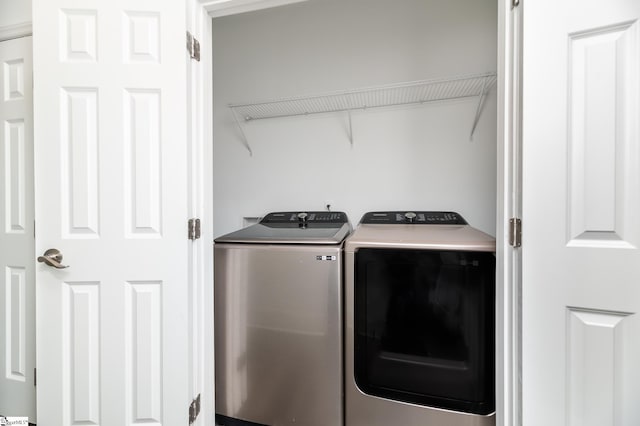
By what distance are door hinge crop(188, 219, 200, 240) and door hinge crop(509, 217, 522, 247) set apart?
1269mm

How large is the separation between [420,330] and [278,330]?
0.66 meters

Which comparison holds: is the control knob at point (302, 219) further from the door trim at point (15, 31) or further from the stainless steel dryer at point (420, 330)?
the door trim at point (15, 31)

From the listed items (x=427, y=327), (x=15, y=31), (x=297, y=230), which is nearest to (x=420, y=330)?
(x=427, y=327)

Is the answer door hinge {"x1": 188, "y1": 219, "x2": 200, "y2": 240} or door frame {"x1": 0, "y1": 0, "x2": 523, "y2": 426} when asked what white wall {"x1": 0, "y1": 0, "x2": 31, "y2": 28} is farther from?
door frame {"x1": 0, "y1": 0, "x2": 523, "y2": 426}

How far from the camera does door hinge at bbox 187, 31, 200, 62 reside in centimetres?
110

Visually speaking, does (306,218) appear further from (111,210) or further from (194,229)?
(111,210)

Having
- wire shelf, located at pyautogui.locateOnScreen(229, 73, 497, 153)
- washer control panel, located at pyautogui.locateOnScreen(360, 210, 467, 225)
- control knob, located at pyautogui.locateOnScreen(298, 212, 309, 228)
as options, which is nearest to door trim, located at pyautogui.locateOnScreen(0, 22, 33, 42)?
wire shelf, located at pyautogui.locateOnScreen(229, 73, 497, 153)

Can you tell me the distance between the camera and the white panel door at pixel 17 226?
1224 mm

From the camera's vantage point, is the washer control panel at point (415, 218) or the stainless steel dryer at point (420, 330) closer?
the stainless steel dryer at point (420, 330)

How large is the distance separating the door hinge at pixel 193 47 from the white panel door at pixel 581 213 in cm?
128

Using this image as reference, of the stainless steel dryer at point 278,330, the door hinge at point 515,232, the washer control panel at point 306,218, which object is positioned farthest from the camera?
the washer control panel at point 306,218

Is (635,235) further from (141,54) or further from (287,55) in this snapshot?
(287,55)

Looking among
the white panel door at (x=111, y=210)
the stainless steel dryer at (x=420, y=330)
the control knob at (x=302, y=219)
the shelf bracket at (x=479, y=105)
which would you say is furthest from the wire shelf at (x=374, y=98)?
the stainless steel dryer at (x=420, y=330)

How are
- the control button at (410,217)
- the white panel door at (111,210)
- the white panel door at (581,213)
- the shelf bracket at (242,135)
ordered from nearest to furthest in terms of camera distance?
the white panel door at (581,213) < the white panel door at (111,210) < the control button at (410,217) < the shelf bracket at (242,135)
